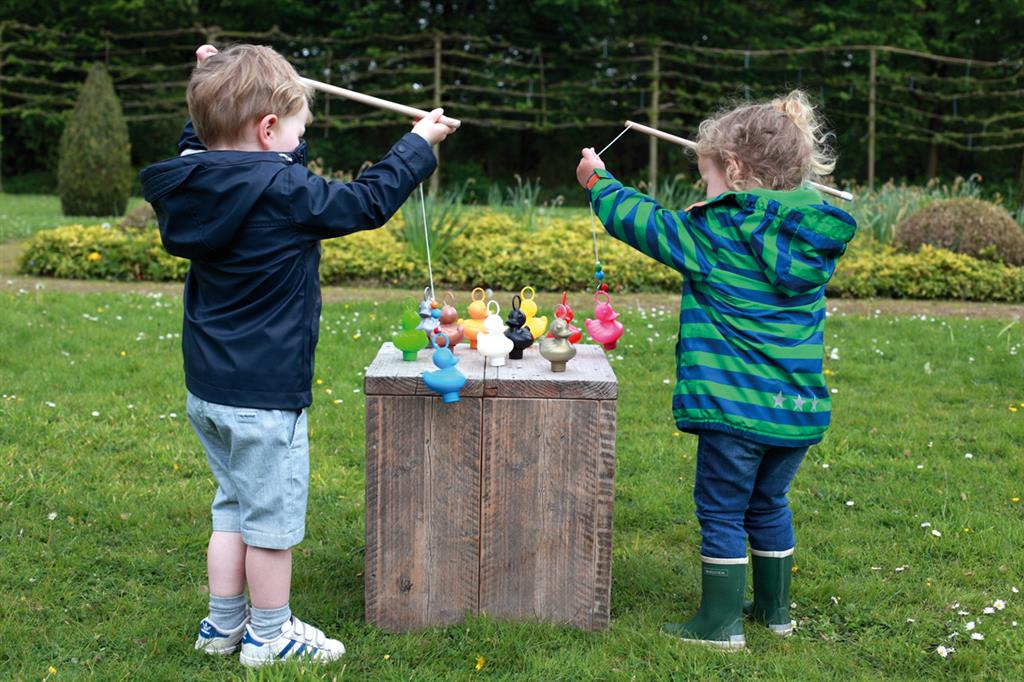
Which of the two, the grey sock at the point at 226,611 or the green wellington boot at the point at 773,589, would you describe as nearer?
the grey sock at the point at 226,611

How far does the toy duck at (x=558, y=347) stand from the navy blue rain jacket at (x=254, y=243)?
0.61 meters

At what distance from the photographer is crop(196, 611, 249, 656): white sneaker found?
2744 millimetres

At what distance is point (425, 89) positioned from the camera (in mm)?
18438

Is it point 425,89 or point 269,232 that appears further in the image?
point 425,89

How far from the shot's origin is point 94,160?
1335cm

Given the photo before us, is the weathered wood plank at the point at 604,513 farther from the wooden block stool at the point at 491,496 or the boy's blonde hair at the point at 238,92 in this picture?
the boy's blonde hair at the point at 238,92

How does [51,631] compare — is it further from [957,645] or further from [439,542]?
[957,645]

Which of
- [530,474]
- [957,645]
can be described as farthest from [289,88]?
[957,645]

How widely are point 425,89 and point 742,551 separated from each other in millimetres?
16629

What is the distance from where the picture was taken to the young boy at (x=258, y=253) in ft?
8.00

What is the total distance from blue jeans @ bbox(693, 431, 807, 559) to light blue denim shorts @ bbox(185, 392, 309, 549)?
110 centimetres

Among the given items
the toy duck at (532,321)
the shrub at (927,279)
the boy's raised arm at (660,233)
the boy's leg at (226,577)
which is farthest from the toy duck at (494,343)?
the shrub at (927,279)

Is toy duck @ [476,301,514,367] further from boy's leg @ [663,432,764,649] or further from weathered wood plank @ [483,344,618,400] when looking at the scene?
boy's leg @ [663,432,764,649]

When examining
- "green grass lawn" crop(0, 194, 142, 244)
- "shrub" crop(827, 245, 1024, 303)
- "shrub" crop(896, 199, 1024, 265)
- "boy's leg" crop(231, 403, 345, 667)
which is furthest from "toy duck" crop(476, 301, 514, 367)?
"green grass lawn" crop(0, 194, 142, 244)
